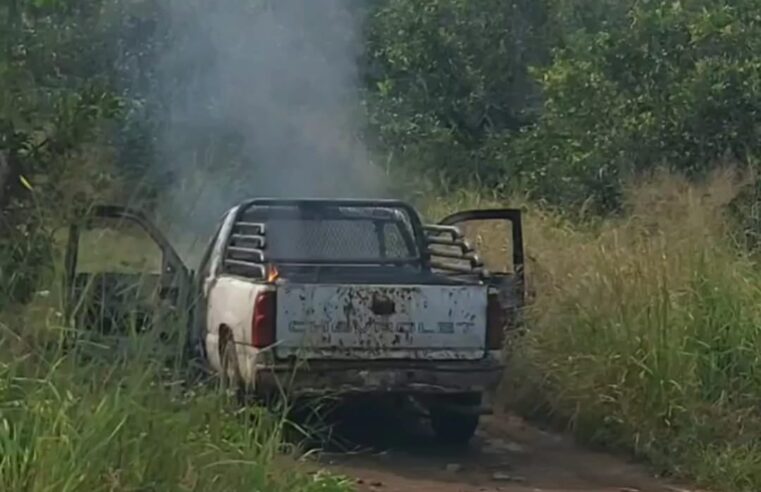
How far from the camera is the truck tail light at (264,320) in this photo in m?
8.53

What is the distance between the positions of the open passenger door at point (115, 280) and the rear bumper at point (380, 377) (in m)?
0.92

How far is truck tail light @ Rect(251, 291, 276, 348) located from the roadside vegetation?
3.65ft

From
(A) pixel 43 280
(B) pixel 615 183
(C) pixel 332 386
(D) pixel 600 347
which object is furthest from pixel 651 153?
(A) pixel 43 280

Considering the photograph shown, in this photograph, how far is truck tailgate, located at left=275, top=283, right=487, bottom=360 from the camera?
862 centimetres

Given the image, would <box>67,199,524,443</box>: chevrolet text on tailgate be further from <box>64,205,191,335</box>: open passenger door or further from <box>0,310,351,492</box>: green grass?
<box>0,310,351,492</box>: green grass

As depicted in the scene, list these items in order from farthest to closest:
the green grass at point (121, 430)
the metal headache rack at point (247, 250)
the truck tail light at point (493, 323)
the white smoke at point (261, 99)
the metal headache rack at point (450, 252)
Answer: the white smoke at point (261, 99) < the metal headache rack at point (450, 252) < the metal headache rack at point (247, 250) < the truck tail light at point (493, 323) < the green grass at point (121, 430)

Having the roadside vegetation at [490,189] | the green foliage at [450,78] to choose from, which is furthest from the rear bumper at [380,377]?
A: the green foliage at [450,78]

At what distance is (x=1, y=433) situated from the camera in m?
5.52

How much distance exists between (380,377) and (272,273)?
2.97 feet

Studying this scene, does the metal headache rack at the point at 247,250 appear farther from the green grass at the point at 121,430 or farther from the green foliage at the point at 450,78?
the green foliage at the point at 450,78

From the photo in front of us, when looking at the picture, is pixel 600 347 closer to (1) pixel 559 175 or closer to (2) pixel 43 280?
(2) pixel 43 280

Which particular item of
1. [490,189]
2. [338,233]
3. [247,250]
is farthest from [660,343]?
[490,189]

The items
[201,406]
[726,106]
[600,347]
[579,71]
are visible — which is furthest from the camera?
[579,71]

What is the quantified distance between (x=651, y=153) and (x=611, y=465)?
7574 millimetres
